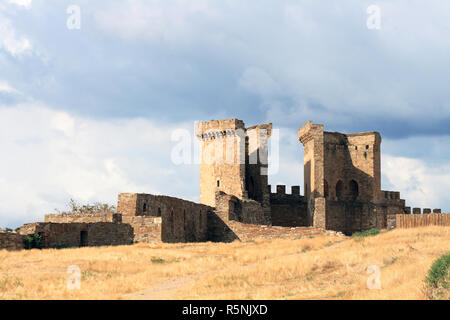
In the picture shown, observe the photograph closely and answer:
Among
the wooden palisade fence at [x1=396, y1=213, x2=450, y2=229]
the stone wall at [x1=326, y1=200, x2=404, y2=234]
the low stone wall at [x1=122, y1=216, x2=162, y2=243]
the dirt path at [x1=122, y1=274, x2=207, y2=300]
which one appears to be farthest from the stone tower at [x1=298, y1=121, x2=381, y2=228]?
the dirt path at [x1=122, y1=274, x2=207, y2=300]

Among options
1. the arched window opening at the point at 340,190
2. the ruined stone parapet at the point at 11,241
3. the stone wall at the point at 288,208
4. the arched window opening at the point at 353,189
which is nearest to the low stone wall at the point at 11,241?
the ruined stone parapet at the point at 11,241

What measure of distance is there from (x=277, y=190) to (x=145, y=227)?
24384mm

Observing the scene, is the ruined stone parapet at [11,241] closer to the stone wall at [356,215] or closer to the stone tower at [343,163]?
the stone tower at [343,163]

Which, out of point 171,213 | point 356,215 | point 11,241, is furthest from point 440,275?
point 356,215

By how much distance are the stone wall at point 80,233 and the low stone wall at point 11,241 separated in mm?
814

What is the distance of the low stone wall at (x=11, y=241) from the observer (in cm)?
2440

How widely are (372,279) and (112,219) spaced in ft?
61.3

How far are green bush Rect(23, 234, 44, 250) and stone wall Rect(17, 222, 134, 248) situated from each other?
0.67 feet

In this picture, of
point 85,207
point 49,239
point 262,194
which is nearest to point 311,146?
point 262,194

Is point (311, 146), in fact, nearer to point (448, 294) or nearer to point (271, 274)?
point (271, 274)

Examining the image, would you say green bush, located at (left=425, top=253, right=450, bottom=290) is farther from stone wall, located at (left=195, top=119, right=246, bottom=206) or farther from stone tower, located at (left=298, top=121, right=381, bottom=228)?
stone tower, located at (left=298, top=121, right=381, bottom=228)

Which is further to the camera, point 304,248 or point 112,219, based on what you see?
point 112,219
